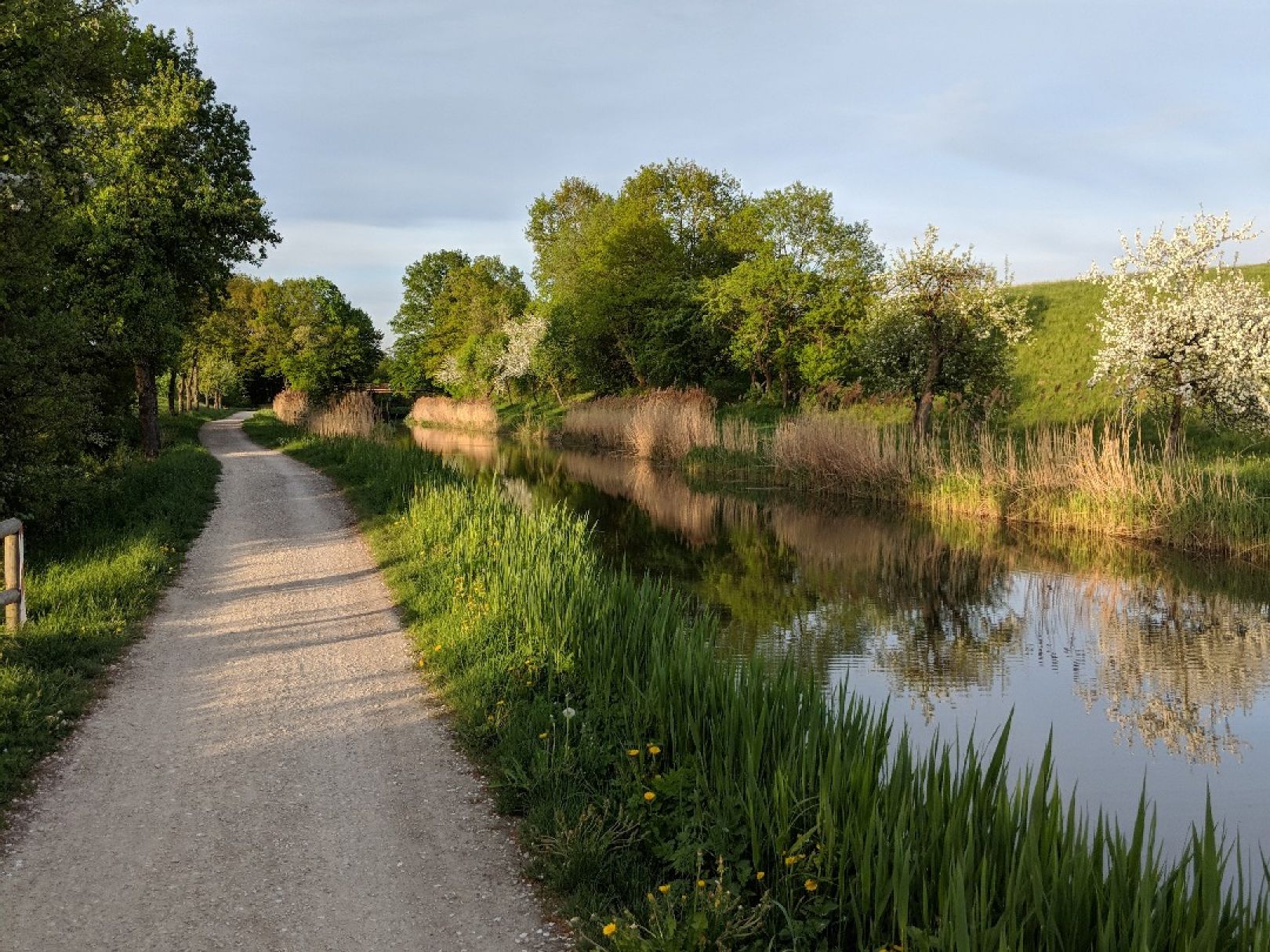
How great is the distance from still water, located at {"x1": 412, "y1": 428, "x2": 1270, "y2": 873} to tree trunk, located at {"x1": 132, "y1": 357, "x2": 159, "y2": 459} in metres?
12.4

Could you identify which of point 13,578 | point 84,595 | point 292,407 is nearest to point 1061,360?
point 292,407

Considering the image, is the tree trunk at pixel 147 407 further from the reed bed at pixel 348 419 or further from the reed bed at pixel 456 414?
the reed bed at pixel 456 414

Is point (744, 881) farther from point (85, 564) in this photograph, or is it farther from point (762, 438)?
point (762, 438)

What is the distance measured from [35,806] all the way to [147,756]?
2.75 ft

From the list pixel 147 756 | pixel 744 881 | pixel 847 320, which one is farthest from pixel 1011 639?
pixel 847 320

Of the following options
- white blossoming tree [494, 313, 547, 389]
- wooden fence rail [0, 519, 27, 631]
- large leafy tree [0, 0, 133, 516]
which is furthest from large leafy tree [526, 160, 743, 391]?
wooden fence rail [0, 519, 27, 631]

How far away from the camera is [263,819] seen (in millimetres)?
5215

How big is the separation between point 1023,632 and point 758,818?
8.50 metres

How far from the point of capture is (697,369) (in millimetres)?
46094

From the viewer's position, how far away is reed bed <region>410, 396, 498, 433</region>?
5078 centimetres

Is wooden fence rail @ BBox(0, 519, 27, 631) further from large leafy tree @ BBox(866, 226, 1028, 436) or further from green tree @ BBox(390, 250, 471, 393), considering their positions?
green tree @ BBox(390, 250, 471, 393)

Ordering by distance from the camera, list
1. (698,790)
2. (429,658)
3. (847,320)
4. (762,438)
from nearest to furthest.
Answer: (698,790)
(429,658)
(762,438)
(847,320)

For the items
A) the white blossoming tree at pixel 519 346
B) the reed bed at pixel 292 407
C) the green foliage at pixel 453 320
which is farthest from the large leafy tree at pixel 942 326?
the green foliage at pixel 453 320

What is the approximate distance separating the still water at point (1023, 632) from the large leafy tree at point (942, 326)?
6.69 meters
